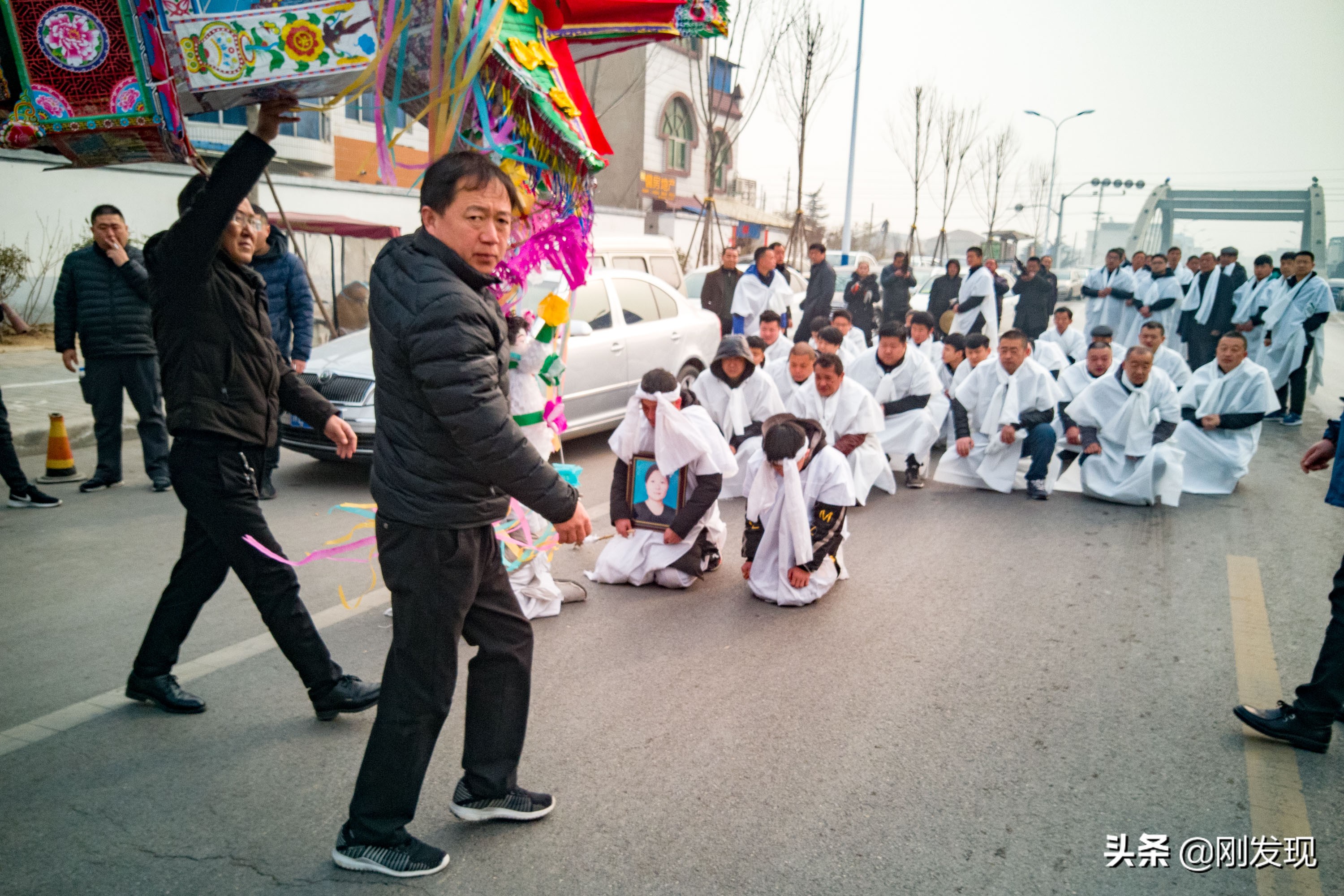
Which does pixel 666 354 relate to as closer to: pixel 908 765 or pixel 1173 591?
pixel 1173 591

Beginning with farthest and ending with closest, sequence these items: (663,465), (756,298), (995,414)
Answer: (756,298) → (995,414) → (663,465)

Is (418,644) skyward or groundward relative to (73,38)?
groundward

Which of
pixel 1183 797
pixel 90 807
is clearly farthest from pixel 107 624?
pixel 1183 797

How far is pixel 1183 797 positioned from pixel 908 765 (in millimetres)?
890

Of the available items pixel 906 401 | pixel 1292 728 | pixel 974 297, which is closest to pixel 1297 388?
pixel 974 297

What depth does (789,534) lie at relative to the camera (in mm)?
4816

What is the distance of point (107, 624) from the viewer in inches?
167

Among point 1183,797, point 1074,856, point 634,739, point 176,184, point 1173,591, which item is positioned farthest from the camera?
point 176,184

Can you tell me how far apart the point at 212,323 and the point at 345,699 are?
1403mm

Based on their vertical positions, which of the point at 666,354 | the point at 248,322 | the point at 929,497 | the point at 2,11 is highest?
the point at 2,11

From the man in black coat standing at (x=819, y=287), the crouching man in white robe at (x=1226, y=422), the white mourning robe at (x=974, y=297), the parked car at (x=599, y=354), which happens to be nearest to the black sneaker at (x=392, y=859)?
the parked car at (x=599, y=354)

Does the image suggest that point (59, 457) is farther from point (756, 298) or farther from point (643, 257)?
point (756, 298)

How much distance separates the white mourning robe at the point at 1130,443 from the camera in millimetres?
7172

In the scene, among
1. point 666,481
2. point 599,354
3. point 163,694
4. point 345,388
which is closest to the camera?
point 163,694
